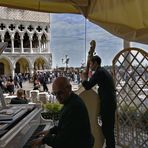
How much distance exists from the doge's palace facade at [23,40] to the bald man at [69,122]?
42.5m

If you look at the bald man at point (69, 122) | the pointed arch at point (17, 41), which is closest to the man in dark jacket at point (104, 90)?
the bald man at point (69, 122)

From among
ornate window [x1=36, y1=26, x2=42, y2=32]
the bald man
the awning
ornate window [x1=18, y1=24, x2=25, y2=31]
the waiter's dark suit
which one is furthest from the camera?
ornate window [x1=36, y1=26, x2=42, y2=32]

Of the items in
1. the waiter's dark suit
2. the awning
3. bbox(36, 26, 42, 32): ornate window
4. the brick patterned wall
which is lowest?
the waiter's dark suit

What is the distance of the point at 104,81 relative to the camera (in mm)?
3973

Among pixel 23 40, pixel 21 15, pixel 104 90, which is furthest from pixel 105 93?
pixel 23 40

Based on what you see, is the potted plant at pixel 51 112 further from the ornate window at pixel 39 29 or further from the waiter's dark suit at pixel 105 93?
the ornate window at pixel 39 29

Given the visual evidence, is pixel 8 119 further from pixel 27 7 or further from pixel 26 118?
pixel 27 7

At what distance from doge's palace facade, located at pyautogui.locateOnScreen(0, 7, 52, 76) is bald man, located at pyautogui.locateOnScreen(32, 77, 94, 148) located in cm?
4253

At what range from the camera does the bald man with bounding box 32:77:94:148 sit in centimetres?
203

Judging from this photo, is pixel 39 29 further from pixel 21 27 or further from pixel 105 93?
pixel 105 93

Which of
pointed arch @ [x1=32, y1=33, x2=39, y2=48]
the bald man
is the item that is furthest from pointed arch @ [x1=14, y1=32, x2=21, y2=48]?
the bald man

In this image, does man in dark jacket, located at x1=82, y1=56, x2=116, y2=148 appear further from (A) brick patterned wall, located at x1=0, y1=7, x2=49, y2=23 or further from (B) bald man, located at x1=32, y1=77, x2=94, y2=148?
(A) brick patterned wall, located at x1=0, y1=7, x2=49, y2=23

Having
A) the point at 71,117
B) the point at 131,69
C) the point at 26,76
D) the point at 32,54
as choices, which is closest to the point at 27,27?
the point at 32,54

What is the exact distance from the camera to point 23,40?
50406 millimetres
